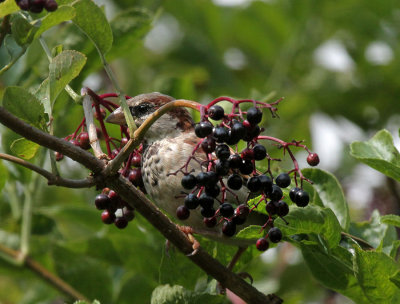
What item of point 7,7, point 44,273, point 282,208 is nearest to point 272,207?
point 282,208

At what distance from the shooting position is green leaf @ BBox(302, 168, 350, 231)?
9.38 ft

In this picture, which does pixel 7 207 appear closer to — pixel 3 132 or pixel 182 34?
pixel 3 132

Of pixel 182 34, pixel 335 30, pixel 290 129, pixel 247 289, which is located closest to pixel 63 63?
pixel 247 289

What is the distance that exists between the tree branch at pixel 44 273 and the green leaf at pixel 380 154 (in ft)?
5.53

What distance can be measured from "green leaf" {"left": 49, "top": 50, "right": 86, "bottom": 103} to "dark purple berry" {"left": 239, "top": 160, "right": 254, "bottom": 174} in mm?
623

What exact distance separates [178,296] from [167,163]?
0.93 metres

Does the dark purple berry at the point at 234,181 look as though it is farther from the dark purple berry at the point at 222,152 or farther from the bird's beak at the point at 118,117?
the bird's beak at the point at 118,117

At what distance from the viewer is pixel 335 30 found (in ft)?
18.5

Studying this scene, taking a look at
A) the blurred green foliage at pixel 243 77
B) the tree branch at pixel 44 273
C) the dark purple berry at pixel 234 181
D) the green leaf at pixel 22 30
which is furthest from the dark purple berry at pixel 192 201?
the tree branch at pixel 44 273

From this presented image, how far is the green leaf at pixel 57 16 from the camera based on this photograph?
221 cm

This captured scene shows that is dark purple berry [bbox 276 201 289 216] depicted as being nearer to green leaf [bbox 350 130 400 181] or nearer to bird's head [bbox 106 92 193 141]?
green leaf [bbox 350 130 400 181]

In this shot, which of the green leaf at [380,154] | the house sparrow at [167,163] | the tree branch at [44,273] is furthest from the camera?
the tree branch at [44,273]

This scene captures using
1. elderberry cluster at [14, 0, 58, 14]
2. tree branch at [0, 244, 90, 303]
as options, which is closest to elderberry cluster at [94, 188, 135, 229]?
elderberry cluster at [14, 0, 58, 14]

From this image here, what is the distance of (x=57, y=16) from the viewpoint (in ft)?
7.38
